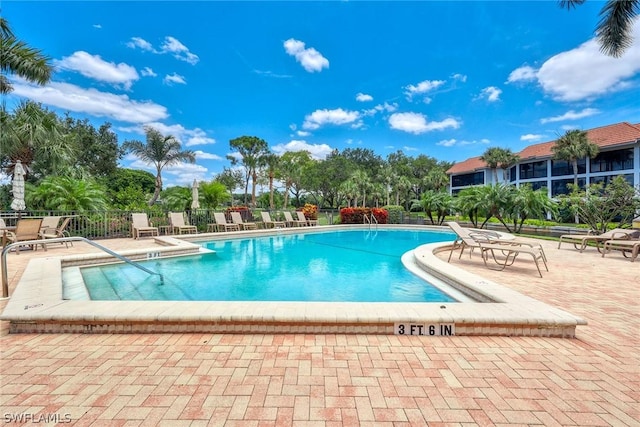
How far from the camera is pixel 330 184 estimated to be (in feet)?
134

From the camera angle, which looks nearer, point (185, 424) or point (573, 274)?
point (185, 424)

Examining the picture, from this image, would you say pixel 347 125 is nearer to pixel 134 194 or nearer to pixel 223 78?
pixel 223 78

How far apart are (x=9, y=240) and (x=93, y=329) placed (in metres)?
7.85

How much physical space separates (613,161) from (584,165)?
7.46 ft

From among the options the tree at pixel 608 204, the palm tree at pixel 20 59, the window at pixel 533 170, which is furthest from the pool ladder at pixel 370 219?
the window at pixel 533 170

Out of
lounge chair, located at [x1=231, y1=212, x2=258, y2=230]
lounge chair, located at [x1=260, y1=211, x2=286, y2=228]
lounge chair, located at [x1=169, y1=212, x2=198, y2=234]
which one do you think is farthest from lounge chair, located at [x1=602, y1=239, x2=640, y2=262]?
lounge chair, located at [x1=169, y1=212, x2=198, y2=234]

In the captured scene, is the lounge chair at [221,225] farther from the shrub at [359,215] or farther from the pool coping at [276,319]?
the pool coping at [276,319]

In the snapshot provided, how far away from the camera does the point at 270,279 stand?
6.05m

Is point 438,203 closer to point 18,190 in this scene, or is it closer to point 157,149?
point 18,190

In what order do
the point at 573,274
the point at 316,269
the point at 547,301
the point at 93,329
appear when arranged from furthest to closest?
the point at 316,269
the point at 573,274
the point at 547,301
the point at 93,329

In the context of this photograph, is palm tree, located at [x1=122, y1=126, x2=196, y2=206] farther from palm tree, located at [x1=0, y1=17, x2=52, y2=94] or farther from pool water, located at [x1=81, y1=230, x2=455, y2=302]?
pool water, located at [x1=81, y1=230, x2=455, y2=302]

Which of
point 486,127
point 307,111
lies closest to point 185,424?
point 307,111

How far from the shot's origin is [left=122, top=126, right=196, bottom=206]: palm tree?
24.8 meters

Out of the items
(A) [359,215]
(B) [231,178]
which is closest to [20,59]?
(A) [359,215]
